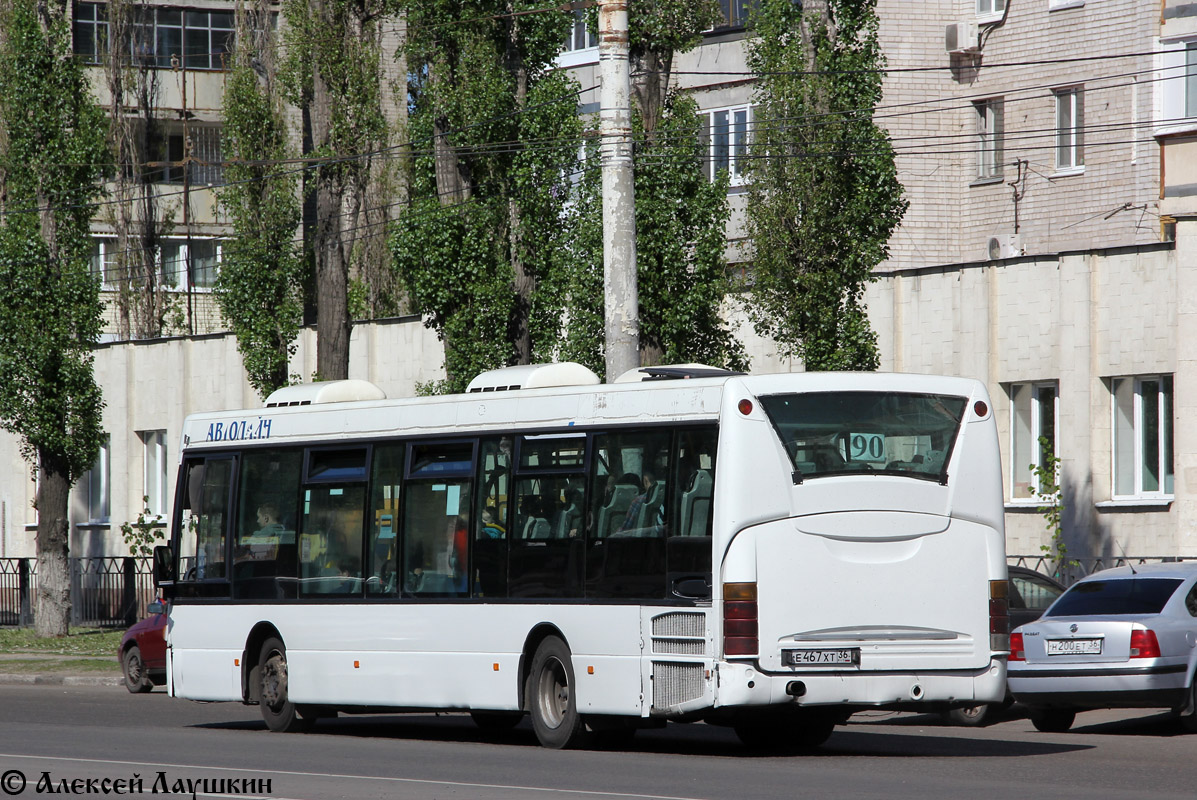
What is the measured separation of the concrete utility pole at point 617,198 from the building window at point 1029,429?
956 cm

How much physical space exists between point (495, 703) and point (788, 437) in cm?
368

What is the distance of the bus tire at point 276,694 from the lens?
1830cm

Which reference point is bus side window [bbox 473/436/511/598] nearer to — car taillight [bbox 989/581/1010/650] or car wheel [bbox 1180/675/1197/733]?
car taillight [bbox 989/581/1010/650]

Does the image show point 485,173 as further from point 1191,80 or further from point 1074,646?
point 1074,646

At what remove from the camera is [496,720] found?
Answer: 59.2 feet

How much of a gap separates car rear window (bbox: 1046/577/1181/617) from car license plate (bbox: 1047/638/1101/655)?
0.38 metres

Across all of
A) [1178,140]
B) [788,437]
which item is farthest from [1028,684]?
[1178,140]

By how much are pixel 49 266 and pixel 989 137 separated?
60.2 feet

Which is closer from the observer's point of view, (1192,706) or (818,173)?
(1192,706)

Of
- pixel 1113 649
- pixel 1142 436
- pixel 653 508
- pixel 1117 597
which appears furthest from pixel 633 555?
pixel 1142 436

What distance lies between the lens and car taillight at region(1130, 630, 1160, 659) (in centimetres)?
1695

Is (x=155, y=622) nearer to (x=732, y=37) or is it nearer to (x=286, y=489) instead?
(x=286, y=489)

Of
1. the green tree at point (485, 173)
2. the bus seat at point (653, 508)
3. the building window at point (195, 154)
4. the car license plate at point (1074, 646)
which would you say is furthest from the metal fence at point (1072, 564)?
the building window at point (195, 154)

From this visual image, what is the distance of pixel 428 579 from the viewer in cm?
1680
